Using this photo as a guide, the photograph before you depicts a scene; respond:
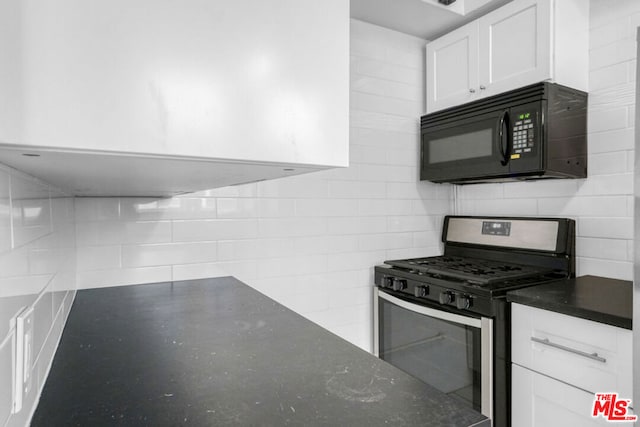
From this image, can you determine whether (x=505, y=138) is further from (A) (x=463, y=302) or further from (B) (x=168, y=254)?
(B) (x=168, y=254)

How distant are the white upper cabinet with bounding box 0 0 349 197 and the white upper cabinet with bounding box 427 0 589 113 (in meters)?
1.62

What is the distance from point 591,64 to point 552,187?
636 millimetres

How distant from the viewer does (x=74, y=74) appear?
1.21 feet

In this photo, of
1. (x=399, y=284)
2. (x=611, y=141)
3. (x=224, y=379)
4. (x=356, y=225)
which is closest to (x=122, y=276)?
(x=224, y=379)

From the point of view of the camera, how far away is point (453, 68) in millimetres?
2191

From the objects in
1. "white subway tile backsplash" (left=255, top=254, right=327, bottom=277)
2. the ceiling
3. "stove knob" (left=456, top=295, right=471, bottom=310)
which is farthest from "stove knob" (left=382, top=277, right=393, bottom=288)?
the ceiling

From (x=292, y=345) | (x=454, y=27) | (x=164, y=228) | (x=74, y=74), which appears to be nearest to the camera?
(x=74, y=74)

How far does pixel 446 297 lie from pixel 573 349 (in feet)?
1.72

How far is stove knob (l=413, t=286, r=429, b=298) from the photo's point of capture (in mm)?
1873

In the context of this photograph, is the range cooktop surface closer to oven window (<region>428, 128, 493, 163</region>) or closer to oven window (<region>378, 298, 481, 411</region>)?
A: oven window (<region>378, 298, 481, 411</region>)

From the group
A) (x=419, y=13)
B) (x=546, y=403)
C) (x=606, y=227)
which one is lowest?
(x=546, y=403)

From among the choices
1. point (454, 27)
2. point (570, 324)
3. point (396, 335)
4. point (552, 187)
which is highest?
point (454, 27)

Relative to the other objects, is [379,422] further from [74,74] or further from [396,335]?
[396,335]

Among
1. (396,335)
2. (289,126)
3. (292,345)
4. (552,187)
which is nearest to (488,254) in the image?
(552,187)
